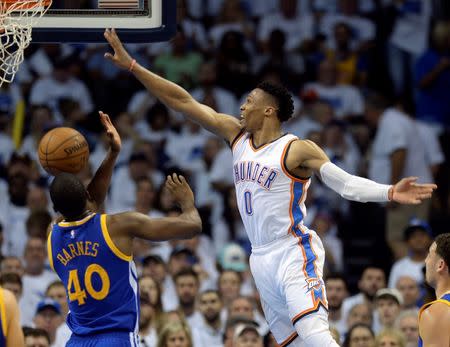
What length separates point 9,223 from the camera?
13.5 m

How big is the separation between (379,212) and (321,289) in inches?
269

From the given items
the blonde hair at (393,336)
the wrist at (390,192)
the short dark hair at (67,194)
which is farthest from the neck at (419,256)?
the short dark hair at (67,194)

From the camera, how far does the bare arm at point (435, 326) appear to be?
7.09m

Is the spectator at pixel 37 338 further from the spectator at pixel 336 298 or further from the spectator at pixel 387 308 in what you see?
the spectator at pixel 387 308

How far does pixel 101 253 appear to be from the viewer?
300 inches

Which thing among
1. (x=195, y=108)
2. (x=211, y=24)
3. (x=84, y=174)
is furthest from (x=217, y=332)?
(x=211, y=24)

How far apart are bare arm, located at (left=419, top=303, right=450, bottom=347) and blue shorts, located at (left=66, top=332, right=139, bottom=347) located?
1.86 m

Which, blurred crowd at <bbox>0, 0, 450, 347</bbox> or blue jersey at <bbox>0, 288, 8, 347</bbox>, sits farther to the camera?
blurred crowd at <bbox>0, 0, 450, 347</bbox>

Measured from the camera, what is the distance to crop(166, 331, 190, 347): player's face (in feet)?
34.4

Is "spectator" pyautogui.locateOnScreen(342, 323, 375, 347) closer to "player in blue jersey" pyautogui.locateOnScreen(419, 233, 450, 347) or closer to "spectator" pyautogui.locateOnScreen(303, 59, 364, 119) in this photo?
"player in blue jersey" pyautogui.locateOnScreen(419, 233, 450, 347)

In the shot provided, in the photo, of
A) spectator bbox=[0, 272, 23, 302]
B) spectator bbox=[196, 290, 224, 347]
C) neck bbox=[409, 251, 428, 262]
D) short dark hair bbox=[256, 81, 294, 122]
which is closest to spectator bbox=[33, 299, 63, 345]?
spectator bbox=[0, 272, 23, 302]

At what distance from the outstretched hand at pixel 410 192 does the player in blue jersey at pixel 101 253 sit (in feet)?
4.19

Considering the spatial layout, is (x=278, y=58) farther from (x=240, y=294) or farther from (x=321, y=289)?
(x=321, y=289)

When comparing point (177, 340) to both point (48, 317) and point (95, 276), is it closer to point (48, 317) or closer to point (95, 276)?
point (48, 317)
